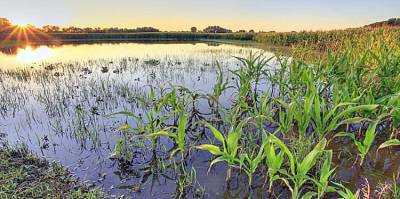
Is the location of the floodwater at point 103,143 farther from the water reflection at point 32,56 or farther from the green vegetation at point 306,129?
the water reflection at point 32,56

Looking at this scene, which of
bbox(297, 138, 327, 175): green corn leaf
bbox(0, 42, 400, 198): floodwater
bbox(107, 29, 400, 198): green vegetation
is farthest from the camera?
bbox(0, 42, 400, 198): floodwater

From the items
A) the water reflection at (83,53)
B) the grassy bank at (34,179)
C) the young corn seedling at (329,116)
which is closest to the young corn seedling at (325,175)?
the young corn seedling at (329,116)

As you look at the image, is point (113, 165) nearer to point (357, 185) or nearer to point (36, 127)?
point (36, 127)

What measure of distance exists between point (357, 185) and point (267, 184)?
1.18 metres

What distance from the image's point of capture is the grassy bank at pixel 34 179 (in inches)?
138

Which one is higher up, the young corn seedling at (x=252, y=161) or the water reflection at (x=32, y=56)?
the water reflection at (x=32, y=56)

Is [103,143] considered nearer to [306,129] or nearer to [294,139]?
[294,139]

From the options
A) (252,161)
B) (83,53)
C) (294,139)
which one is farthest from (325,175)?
(83,53)

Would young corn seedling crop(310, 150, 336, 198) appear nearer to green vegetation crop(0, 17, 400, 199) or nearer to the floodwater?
green vegetation crop(0, 17, 400, 199)

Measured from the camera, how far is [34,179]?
3.87m

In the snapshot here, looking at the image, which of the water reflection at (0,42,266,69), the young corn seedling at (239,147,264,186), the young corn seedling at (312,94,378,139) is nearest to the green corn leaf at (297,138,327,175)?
the young corn seedling at (239,147,264,186)

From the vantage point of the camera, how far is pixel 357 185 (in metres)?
3.59

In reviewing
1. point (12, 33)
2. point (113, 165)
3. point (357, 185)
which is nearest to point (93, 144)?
point (113, 165)

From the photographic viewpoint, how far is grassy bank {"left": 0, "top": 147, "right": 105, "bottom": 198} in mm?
3494
